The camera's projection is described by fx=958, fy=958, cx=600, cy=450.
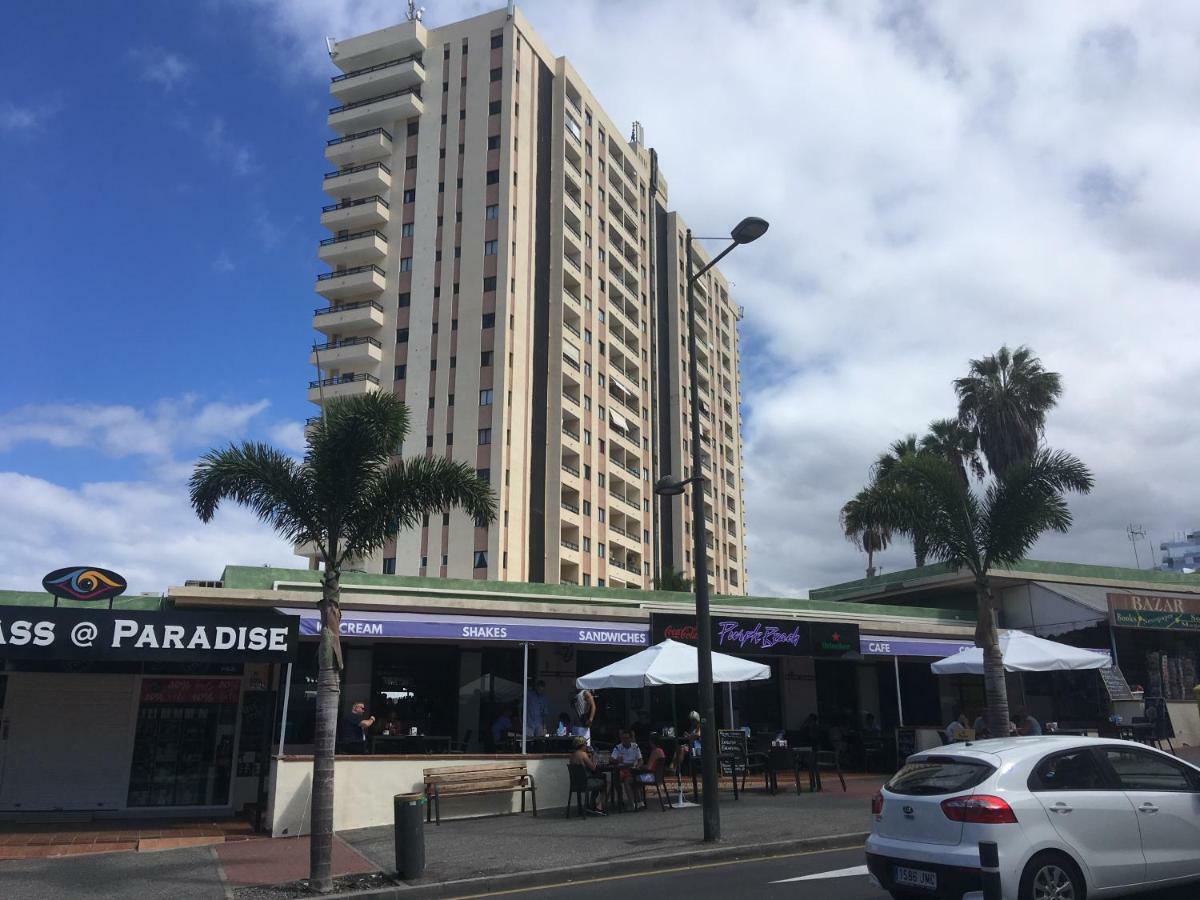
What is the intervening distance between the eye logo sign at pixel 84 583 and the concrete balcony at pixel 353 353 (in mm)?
35635

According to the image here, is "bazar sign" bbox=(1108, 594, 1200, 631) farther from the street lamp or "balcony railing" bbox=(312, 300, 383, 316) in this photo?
"balcony railing" bbox=(312, 300, 383, 316)

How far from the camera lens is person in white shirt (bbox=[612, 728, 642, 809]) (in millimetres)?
15539

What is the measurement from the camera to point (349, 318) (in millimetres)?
52344

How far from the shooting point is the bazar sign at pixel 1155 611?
24031 millimetres

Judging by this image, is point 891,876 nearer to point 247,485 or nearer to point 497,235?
point 247,485

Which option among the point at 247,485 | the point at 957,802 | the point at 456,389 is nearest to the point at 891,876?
the point at 957,802

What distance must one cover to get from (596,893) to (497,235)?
4496cm

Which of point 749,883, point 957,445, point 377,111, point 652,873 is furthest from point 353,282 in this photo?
point 749,883

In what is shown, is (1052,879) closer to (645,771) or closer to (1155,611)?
(645,771)

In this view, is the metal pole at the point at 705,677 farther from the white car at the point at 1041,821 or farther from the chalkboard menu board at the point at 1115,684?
the chalkboard menu board at the point at 1115,684

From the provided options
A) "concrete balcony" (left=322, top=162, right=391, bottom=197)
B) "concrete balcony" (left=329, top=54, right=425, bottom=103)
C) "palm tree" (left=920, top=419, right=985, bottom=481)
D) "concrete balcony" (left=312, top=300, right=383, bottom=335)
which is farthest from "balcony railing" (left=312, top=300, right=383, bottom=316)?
"palm tree" (left=920, top=419, right=985, bottom=481)

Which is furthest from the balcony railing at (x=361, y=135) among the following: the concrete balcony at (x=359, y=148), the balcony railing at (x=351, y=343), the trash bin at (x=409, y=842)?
the trash bin at (x=409, y=842)

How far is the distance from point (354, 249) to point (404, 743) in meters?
40.4

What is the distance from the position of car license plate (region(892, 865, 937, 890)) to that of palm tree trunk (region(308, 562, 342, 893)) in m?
6.10
